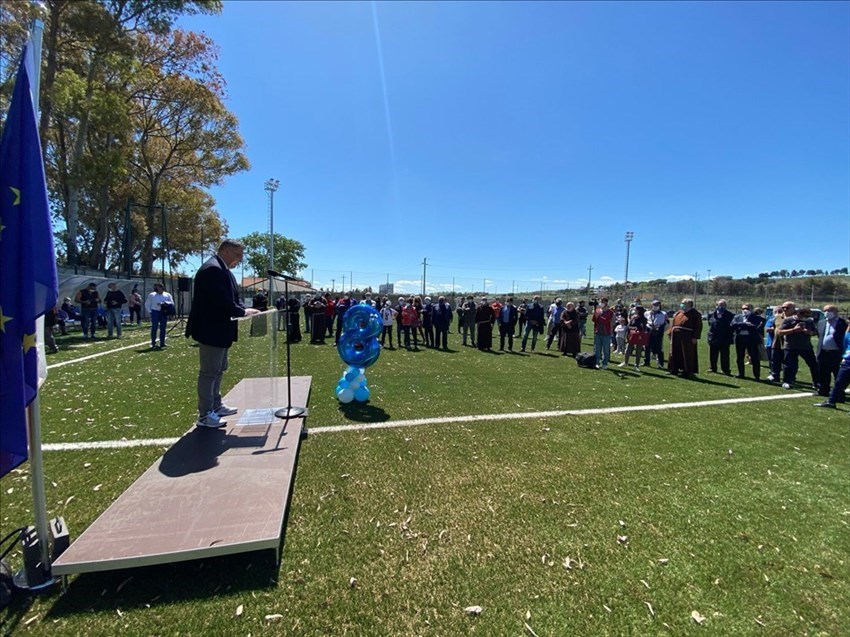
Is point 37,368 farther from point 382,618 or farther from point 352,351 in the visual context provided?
point 352,351

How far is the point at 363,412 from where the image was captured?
6.19 metres

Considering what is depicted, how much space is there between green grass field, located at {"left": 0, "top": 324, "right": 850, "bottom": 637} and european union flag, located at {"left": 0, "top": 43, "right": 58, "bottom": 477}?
1172 millimetres

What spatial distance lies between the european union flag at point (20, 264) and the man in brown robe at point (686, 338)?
1191cm

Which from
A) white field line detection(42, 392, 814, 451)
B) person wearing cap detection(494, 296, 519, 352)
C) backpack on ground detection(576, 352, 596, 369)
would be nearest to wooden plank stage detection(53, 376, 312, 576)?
white field line detection(42, 392, 814, 451)

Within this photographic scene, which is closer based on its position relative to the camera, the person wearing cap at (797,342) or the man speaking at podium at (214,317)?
the man speaking at podium at (214,317)

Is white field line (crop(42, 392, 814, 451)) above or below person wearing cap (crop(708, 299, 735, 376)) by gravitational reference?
below

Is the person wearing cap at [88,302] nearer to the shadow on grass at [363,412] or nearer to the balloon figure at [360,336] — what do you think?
the balloon figure at [360,336]

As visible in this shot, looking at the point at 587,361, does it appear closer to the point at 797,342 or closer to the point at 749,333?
the point at 749,333

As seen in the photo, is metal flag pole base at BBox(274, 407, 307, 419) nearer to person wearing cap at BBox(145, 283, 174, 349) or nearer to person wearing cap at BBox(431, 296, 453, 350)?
person wearing cap at BBox(145, 283, 174, 349)

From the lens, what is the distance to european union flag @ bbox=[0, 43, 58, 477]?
2098mm

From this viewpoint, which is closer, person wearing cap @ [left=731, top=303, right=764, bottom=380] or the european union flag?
the european union flag

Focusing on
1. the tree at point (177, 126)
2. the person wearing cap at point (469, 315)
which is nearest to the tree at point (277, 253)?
the tree at point (177, 126)

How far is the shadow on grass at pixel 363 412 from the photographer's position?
231 inches

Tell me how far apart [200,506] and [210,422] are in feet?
6.67
